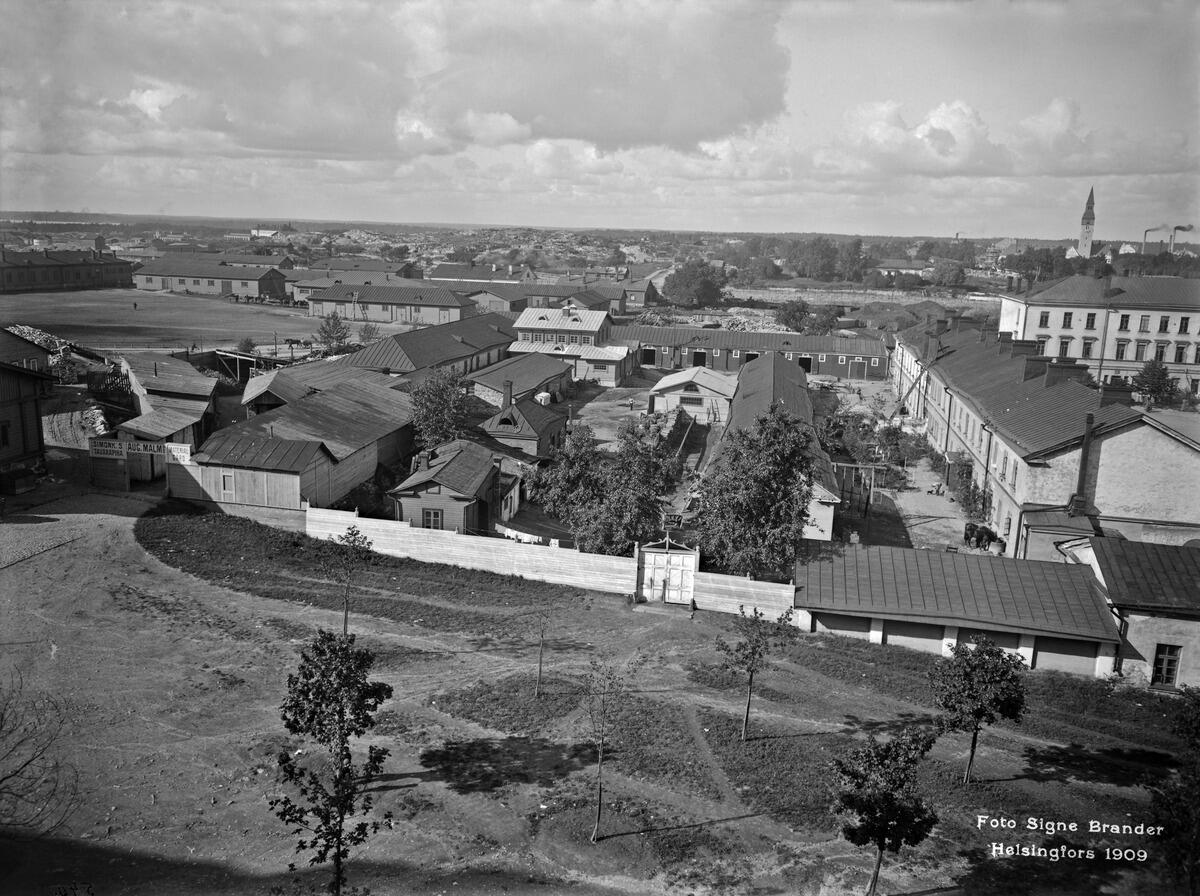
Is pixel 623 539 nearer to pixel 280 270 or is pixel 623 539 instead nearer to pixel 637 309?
pixel 637 309

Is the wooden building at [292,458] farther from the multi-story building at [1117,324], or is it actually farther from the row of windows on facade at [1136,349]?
the row of windows on facade at [1136,349]

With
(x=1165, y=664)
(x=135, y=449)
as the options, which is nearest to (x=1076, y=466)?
(x=1165, y=664)

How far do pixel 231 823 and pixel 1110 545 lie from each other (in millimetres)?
22352

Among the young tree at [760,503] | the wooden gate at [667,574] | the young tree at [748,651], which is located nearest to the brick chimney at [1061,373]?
the young tree at [760,503]

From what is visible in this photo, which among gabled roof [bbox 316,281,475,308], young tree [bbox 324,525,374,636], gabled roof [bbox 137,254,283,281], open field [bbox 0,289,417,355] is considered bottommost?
young tree [bbox 324,525,374,636]

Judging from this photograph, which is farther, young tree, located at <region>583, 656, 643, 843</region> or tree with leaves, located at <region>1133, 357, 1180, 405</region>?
tree with leaves, located at <region>1133, 357, 1180, 405</region>

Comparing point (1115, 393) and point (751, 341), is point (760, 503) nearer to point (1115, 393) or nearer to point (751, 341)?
point (1115, 393)

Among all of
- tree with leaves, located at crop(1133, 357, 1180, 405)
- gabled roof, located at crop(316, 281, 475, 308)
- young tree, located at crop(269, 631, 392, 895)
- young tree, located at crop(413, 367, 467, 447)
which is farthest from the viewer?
gabled roof, located at crop(316, 281, 475, 308)

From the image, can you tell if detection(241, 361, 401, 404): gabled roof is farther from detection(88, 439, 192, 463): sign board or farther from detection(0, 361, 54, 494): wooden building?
detection(0, 361, 54, 494): wooden building

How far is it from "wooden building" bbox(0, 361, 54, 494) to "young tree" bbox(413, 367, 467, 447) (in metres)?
13.7

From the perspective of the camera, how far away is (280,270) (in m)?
108

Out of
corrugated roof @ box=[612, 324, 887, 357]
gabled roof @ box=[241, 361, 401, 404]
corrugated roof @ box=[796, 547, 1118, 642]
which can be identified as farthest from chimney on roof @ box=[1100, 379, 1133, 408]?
corrugated roof @ box=[612, 324, 887, 357]

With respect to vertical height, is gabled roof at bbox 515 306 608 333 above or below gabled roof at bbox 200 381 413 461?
above

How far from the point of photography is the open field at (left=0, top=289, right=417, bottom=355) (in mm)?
69250
